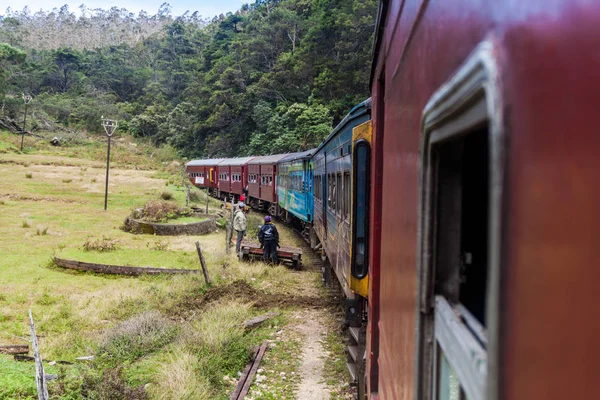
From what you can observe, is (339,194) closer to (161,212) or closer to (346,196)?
(346,196)

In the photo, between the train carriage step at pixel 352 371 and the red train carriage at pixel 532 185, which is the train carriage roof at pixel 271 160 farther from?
the red train carriage at pixel 532 185

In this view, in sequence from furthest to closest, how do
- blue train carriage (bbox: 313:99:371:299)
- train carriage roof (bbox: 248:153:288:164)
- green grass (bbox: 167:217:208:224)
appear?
train carriage roof (bbox: 248:153:288:164) → green grass (bbox: 167:217:208:224) → blue train carriage (bbox: 313:99:371:299)

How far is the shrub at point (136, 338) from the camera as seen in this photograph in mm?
7020

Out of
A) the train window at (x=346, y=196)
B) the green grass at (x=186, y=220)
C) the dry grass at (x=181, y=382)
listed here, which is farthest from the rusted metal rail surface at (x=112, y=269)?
the train window at (x=346, y=196)

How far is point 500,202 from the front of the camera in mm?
672

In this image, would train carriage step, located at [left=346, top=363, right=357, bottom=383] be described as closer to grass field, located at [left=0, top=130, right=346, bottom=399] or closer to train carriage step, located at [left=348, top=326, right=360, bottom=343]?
train carriage step, located at [left=348, top=326, right=360, bottom=343]

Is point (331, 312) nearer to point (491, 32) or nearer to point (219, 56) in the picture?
point (491, 32)

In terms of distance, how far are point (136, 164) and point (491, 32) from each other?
47891 millimetres

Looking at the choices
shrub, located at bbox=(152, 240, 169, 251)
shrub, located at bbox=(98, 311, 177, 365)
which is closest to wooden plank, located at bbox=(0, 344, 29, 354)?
shrub, located at bbox=(98, 311, 177, 365)

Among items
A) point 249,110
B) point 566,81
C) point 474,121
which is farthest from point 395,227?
point 249,110

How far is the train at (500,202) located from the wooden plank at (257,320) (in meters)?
6.78

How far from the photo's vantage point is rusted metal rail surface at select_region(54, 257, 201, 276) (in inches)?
481

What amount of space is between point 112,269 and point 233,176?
54.6 feet

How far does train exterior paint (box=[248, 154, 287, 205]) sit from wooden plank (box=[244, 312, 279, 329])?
500 inches
